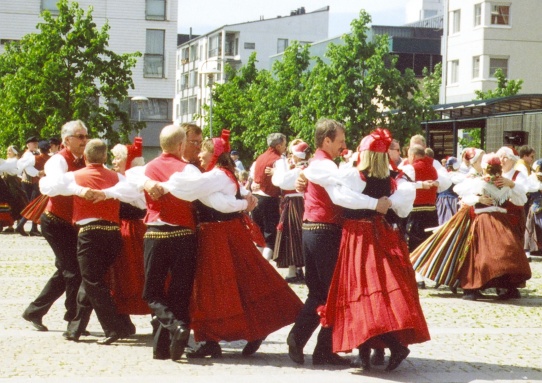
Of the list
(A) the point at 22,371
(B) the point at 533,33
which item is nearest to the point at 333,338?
(A) the point at 22,371

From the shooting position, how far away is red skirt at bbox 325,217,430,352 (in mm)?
8141

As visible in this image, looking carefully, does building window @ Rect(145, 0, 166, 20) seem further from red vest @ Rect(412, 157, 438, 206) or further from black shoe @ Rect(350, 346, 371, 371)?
black shoe @ Rect(350, 346, 371, 371)

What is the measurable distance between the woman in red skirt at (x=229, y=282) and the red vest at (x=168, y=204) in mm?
124

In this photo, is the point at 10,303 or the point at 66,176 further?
the point at 10,303

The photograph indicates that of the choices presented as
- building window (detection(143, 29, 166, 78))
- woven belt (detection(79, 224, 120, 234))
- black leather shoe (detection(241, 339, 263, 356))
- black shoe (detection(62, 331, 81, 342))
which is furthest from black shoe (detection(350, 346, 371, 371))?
building window (detection(143, 29, 166, 78))

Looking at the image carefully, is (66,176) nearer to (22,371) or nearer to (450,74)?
(22,371)

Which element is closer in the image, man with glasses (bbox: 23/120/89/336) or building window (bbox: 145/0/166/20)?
man with glasses (bbox: 23/120/89/336)

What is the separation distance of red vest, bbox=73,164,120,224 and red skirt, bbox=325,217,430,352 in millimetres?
2162

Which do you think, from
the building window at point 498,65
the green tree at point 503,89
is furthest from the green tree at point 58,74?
the building window at point 498,65

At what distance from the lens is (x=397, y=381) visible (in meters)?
8.05

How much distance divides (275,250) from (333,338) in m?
6.68

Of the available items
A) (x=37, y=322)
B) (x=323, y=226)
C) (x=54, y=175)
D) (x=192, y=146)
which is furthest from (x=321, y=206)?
(x=37, y=322)

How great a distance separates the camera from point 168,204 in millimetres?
8750

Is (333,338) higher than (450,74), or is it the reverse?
(450,74)
